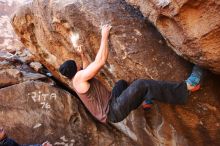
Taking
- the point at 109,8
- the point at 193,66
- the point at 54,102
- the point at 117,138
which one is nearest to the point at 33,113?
the point at 54,102

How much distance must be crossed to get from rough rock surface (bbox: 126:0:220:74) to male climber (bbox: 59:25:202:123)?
0.44 metres

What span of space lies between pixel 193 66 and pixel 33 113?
3741mm

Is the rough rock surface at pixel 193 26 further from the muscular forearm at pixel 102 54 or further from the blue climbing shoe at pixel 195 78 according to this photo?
the muscular forearm at pixel 102 54

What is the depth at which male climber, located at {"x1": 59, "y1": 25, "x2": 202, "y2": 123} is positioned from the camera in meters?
4.55

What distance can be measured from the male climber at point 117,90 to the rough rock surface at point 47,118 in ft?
7.31

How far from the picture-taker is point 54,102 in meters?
7.08

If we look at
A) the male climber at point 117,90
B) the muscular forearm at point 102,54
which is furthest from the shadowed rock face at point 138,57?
the muscular forearm at point 102,54

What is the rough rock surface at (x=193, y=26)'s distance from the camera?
12.9 feet

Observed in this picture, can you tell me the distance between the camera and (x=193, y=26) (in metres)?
4.15

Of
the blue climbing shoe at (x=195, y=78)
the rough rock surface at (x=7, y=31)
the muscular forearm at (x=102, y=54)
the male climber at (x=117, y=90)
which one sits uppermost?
the rough rock surface at (x=7, y=31)

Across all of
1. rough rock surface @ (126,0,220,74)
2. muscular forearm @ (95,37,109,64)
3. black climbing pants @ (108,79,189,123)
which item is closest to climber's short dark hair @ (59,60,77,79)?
muscular forearm @ (95,37,109,64)

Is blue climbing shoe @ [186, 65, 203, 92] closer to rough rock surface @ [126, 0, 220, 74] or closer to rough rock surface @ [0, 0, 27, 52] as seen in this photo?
rough rock surface @ [126, 0, 220, 74]

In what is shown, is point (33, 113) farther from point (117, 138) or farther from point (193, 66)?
point (193, 66)

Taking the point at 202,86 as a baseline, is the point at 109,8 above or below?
above
